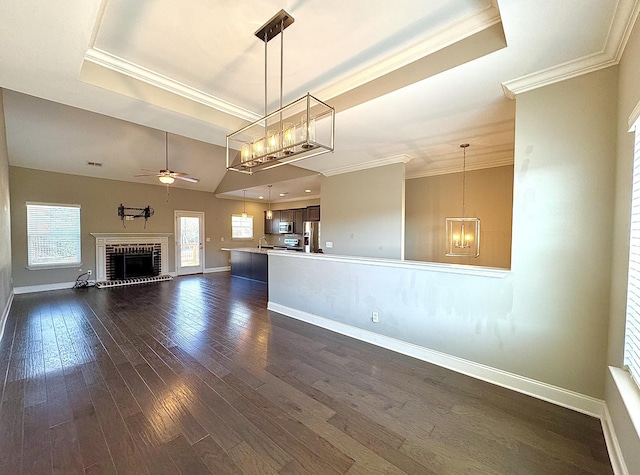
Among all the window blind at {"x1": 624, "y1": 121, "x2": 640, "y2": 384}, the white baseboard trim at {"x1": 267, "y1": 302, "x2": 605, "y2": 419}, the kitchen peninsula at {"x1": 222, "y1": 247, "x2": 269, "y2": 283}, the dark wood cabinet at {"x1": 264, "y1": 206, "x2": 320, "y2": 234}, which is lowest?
the white baseboard trim at {"x1": 267, "y1": 302, "x2": 605, "y2": 419}

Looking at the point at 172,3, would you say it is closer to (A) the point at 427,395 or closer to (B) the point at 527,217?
(B) the point at 527,217

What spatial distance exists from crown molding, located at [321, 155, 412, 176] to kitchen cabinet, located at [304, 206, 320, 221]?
3.85 meters

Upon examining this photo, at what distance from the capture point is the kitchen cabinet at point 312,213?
9242 millimetres

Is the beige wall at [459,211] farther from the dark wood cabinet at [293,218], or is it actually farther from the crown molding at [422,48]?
the dark wood cabinet at [293,218]

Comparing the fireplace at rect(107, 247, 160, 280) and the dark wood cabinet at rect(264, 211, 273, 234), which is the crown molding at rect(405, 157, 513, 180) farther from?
the fireplace at rect(107, 247, 160, 280)

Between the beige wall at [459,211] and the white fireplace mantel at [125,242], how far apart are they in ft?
23.7

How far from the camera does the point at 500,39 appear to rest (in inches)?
73.4

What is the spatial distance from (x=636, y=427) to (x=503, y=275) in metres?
1.28

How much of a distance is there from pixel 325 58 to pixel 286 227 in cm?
798

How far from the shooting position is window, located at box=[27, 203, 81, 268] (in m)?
6.09

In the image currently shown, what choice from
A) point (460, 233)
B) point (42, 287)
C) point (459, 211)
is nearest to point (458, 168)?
point (459, 211)

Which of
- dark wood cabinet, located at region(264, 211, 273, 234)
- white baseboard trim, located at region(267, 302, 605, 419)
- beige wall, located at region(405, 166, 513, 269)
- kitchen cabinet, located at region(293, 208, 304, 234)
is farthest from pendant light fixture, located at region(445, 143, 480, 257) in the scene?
dark wood cabinet, located at region(264, 211, 273, 234)

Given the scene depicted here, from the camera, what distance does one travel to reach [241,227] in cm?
1044

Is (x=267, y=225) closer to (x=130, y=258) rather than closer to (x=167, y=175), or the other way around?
(x=130, y=258)
